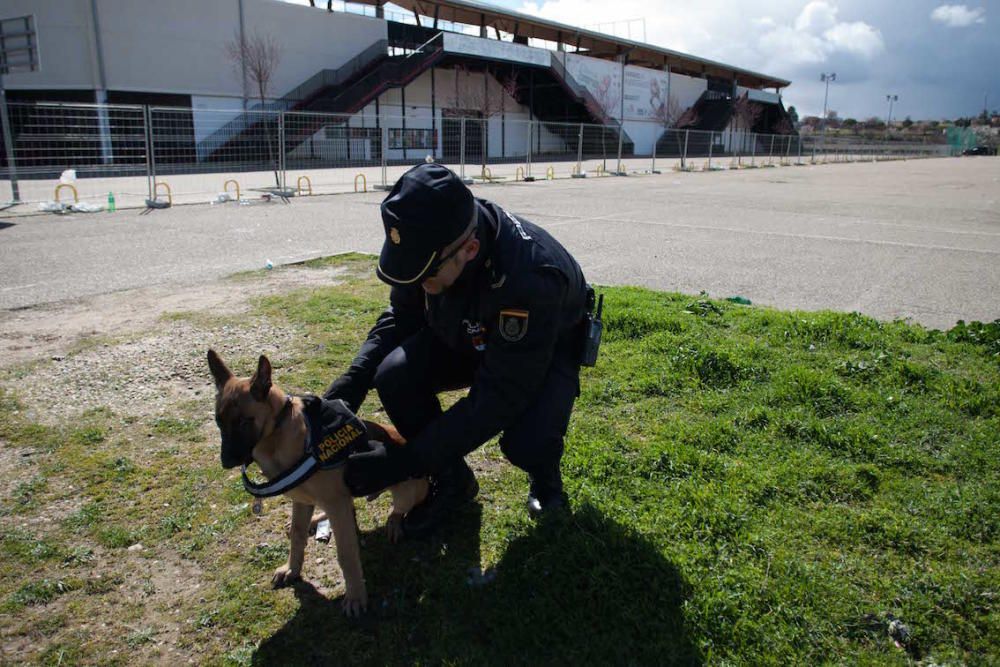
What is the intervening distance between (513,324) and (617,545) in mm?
1025

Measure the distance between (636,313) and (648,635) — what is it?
3.55 metres

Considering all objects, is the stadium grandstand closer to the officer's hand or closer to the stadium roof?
the stadium roof

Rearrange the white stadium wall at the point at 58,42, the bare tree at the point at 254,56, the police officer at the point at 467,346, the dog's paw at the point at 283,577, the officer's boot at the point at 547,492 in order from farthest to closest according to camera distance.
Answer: the bare tree at the point at 254,56, the white stadium wall at the point at 58,42, the officer's boot at the point at 547,492, the dog's paw at the point at 283,577, the police officer at the point at 467,346

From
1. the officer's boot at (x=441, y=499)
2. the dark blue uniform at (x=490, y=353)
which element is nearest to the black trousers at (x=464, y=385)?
the dark blue uniform at (x=490, y=353)

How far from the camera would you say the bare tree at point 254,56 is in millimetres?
30625

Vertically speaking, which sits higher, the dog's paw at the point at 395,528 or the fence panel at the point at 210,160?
the fence panel at the point at 210,160

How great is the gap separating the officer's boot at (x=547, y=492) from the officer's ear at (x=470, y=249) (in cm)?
99

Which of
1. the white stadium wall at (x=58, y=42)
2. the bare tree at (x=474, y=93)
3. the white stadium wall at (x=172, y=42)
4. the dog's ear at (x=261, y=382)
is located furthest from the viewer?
the bare tree at (x=474, y=93)

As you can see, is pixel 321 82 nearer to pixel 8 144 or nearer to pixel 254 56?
pixel 254 56

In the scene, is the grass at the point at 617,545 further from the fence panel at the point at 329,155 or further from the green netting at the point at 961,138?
the green netting at the point at 961,138

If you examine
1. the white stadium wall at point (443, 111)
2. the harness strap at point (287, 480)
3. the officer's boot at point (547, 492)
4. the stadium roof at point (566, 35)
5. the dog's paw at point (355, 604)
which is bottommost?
the dog's paw at point (355, 604)

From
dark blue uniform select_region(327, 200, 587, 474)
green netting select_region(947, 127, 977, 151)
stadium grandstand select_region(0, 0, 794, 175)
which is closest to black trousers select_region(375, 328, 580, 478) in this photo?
dark blue uniform select_region(327, 200, 587, 474)

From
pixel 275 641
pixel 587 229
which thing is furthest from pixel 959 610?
pixel 587 229

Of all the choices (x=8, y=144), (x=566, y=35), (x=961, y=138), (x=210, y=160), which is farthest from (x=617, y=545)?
(x=961, y=138)
